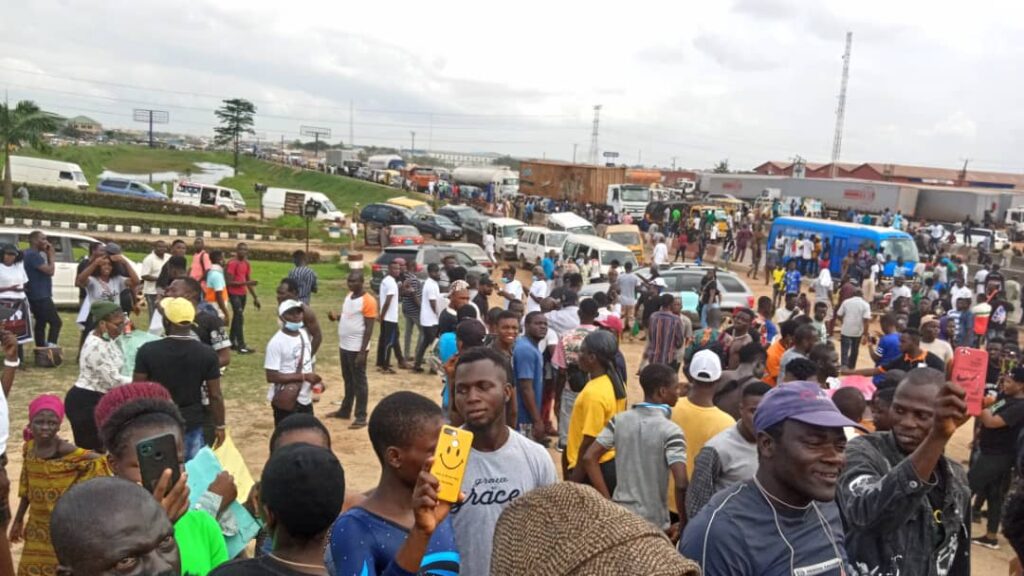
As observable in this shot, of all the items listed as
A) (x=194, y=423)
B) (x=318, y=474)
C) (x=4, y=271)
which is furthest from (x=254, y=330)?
(x=318, y=474)

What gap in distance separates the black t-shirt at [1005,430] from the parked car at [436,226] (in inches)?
1088

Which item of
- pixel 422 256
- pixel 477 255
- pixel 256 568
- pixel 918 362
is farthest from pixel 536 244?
pixel 256 568

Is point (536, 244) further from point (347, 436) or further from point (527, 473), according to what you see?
point (527, 473)

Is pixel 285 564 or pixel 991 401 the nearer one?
pixel 285 564

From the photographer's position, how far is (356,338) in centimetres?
898

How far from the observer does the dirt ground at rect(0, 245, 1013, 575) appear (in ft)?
23.5

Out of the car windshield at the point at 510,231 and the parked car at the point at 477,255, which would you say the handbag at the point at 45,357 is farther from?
the car windshield at the point at 510,231

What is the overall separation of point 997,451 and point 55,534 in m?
7.27

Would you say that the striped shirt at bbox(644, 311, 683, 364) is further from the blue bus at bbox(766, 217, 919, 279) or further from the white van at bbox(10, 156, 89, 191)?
the white van at bbox(10, 156, 89, 191)

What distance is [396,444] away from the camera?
308cm

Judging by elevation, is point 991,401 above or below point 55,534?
below

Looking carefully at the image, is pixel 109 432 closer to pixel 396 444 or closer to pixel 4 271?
pixel 396 444

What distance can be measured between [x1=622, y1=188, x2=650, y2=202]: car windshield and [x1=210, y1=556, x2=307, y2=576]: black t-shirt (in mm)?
40654

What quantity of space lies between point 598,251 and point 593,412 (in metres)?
18.2
